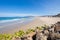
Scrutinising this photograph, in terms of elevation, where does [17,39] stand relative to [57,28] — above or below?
below

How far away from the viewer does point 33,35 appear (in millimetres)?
9047

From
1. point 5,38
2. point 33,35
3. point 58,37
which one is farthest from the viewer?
point 5,38

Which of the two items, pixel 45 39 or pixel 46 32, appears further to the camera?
pixel 46 32

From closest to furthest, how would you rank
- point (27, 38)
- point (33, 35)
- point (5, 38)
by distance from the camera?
point (27, 38) → point (33, 35) → point (5, 38)

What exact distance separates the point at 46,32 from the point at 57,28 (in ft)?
2.64

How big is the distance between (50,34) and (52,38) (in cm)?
40

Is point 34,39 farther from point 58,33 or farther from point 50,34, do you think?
point 58,33

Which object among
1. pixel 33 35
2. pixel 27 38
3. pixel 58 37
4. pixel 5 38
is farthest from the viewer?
pixel 5 38

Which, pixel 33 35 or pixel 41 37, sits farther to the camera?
pixel 33 35

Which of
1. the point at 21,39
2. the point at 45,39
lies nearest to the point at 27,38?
the point at 21,39

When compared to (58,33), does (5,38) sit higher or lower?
lower

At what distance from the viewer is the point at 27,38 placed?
835cm

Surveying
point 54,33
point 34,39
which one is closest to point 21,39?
point 34,39

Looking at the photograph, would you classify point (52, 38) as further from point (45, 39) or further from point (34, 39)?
point (34, 39)
